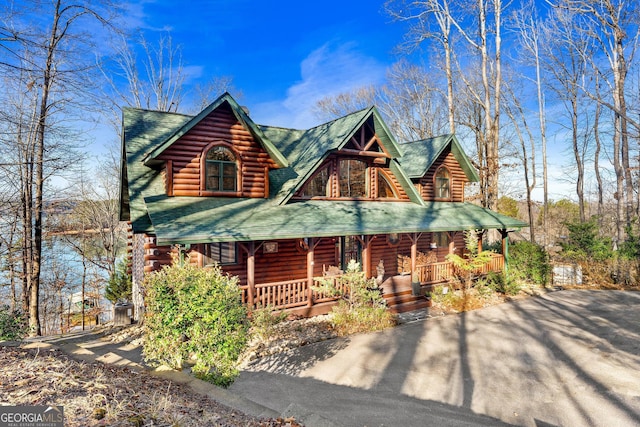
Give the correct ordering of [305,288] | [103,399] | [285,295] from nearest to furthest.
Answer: [103,399]
[285,295]
[305,288]

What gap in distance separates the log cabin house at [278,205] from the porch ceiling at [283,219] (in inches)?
2.0

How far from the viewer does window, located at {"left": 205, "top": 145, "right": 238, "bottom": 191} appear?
43.4ft

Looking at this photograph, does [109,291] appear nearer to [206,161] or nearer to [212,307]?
[206,161]

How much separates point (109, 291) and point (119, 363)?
12.3 m

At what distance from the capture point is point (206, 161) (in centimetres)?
1308

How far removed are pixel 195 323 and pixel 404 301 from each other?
997 cm

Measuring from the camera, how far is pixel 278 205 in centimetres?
1353

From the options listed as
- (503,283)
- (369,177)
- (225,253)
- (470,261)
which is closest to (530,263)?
(503,283)

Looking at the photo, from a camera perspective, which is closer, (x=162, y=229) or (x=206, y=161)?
(x=162, y=229)

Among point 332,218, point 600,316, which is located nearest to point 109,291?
point 332,218

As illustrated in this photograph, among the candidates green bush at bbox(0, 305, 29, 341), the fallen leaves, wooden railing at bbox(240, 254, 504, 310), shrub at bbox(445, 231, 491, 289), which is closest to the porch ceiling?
shrub at bbox(445, 231, 491, 289)

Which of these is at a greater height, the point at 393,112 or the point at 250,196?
the point at 393,112

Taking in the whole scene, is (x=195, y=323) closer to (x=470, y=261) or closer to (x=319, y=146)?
(x=319, y=146)

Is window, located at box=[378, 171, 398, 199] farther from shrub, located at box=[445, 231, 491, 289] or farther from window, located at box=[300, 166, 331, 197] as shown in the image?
shrub, located at box=[445, 231, 491, 289]
